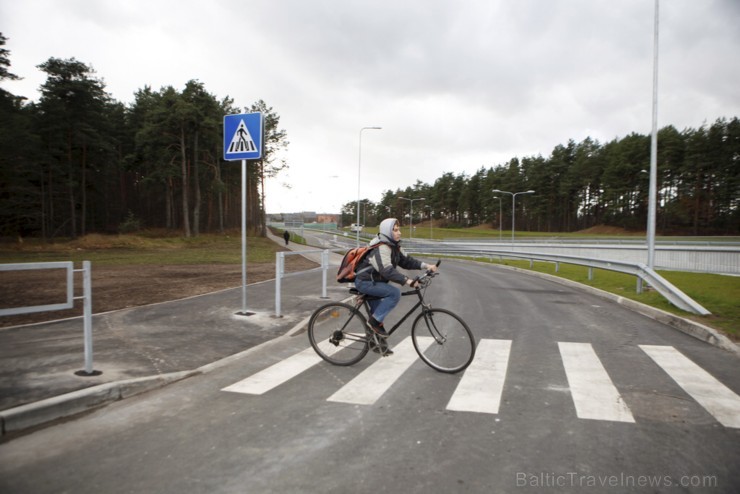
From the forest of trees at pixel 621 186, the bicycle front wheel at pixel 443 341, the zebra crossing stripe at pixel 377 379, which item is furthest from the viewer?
the forest of trees at pixel 621 186

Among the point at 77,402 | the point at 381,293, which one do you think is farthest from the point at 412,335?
the point at 77,402

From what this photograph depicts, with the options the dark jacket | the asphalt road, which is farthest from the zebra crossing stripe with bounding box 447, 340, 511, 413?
the dark jacket

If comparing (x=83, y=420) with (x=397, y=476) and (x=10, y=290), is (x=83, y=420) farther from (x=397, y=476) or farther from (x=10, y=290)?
(x=10, y=290)

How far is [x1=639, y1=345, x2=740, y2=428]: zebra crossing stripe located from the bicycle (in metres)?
2.30

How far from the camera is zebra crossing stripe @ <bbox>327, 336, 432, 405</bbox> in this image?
4.34 metres

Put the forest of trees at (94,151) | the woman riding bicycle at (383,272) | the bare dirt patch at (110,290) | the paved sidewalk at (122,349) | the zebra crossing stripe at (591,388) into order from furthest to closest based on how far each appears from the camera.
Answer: the forest of trees at (94,151) → the bare dirt patch at (110,290) → the woman riding bicycle at (383,272) → the paved sidewalk at (122,349) → the zebra crossing stripe at (591,388)

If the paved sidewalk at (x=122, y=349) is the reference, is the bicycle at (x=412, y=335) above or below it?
above

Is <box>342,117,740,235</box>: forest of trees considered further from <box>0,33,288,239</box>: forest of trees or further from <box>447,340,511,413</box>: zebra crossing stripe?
<box>0,33,288,239</box>: forest of trees

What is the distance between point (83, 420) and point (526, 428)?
3936 mm

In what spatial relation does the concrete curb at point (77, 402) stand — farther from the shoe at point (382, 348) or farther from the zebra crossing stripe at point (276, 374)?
the shoe at point (382, 348)

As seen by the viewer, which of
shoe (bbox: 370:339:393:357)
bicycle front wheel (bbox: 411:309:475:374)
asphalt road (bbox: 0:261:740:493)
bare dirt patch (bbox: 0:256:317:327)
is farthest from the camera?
bare dirt patch (bbox: 0:256:317:327)

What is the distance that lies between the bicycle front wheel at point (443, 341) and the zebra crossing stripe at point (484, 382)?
0.73ft

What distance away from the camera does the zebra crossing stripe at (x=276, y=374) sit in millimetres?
4629

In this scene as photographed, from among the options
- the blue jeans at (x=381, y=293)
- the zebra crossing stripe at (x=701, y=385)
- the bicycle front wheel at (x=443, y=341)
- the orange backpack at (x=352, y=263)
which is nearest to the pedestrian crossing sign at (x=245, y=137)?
the orange backpack at (x=352, y=263)
